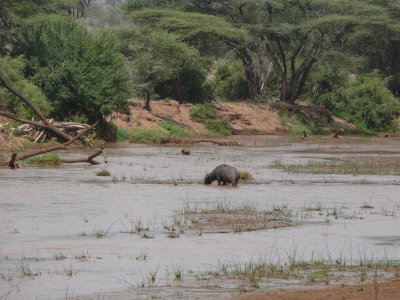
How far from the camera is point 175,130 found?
37.8 meters

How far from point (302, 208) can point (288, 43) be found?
3671 centimetres

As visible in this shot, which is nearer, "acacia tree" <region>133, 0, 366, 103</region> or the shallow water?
the shallow water

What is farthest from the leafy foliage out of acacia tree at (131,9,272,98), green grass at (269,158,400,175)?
green grass at (269,158,400,175)

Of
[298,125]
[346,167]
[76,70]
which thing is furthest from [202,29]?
[346,167]

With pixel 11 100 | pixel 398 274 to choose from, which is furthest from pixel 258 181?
pixel 11 100

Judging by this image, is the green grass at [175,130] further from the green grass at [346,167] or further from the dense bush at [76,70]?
the green grass at [346,167]

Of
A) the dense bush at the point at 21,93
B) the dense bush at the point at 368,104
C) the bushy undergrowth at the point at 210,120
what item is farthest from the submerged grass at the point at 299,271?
the dense bush at the point at 368,104

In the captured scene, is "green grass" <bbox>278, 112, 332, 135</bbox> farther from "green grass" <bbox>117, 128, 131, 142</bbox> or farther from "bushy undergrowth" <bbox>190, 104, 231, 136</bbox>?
"green grass" <bbox>117, 128, 131, 142</bbox>

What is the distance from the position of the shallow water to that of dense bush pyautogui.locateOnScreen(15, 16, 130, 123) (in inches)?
433

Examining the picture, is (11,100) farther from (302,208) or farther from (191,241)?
(191,241)

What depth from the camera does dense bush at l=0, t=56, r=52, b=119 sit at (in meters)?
28.3

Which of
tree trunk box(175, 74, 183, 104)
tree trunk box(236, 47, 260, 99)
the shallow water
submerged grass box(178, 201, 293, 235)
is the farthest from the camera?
tree trunk box(236, 47, 260, 99)

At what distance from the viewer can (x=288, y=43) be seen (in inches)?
1890

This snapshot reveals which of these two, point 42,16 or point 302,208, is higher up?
point 42,16
